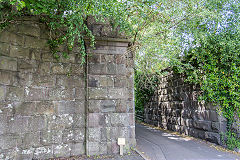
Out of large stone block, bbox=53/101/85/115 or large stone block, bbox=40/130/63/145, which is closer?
large stone block, bbox=40/130/63/145

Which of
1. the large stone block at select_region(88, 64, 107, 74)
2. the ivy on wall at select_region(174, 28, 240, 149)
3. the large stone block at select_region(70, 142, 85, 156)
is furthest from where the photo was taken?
the ivy on wall at select_region(174, 28, 240, 149)

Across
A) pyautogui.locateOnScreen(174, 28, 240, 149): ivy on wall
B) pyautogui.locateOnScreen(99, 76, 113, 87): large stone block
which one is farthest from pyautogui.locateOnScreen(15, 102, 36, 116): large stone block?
pyautogui.locateOnScreen(174, 28, 240, 149): ivy on wall

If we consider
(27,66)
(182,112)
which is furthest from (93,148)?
(182,112)

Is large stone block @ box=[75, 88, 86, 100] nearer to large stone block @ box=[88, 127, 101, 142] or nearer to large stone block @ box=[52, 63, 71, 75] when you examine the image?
large stone block @ box=[52, 63, 71, 75]

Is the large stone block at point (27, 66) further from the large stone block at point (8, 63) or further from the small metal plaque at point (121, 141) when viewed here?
the small metal plaque at point (121, 141)

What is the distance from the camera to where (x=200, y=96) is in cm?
623

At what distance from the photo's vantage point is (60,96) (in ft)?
13.9

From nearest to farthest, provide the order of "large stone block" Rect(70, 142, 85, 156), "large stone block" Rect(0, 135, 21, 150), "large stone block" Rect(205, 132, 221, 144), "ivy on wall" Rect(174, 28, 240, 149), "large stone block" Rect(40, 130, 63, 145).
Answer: "large stone block" Rect(0, 135, 21, 150)
"large stone block" Rect(40, 130, 63, 145)
"large stone block" Rect(70, 142, 85, 156)
"ivy on wall" Rect(174, 28, 240, 149)
"large stone block" Rect(205, 132, 221, 144)

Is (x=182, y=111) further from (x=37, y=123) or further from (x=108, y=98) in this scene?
(x=37, y=123)

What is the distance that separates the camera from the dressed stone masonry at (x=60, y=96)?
3732mm

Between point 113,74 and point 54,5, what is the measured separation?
2.03 meters

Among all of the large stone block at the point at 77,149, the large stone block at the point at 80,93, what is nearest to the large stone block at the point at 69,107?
the large stone block at the point at 80,93

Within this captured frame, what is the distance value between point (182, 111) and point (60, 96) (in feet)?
16.9

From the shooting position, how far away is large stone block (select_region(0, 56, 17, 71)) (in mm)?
3629
